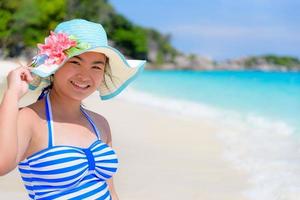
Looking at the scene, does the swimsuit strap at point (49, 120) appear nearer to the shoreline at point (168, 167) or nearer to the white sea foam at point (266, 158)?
the shoreline at point (168, 167)

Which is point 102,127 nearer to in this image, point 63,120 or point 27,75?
point 63,120

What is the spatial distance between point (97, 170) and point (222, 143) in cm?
615

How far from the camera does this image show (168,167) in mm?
6145

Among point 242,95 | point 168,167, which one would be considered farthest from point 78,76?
point 242,95

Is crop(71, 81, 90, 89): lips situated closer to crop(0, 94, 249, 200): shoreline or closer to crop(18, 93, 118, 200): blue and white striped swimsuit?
crop(18, 93, 118, 200): blue and white striped swimsuit

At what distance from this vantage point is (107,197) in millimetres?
2510

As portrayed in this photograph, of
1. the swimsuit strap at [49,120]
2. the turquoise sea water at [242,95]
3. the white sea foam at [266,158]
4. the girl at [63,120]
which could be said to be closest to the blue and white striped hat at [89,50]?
the girl at [63,120]

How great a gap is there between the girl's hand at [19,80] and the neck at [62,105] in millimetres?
161

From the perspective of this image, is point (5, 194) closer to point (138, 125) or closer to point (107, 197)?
point (107, 197)

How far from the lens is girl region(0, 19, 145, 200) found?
2.24 m

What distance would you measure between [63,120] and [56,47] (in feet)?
0.98

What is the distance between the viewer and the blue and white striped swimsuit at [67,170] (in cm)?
225

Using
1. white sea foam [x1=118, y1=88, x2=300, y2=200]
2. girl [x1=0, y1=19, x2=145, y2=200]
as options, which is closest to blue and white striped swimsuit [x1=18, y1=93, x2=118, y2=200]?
girl [x1=0, y1=19, x2=145, y2=200]

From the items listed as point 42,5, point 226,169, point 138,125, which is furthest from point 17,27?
point 226,169
